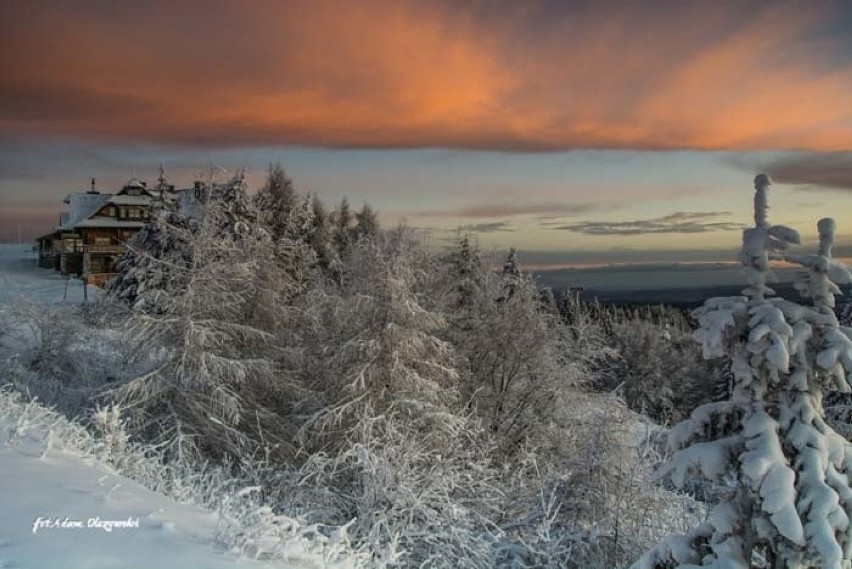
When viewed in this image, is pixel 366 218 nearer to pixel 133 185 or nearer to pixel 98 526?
pixel 133 185

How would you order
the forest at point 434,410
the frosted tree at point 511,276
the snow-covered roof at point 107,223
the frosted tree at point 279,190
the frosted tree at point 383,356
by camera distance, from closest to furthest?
the forest at point 434,410, the frosted tree at point 383,356, the frosted tree at point 511,276, the frosted tree at point 279,190, the snow-covered roof at point 107,223

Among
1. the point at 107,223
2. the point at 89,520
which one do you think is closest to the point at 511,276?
the point at 89,520

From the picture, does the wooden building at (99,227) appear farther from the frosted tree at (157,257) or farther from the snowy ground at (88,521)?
the snowy ground at (88,521)

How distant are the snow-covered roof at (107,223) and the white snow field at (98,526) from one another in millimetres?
52075

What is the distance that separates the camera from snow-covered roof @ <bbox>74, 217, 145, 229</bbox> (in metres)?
55.3

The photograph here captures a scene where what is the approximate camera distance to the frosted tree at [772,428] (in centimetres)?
582

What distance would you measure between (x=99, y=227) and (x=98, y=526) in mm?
56469

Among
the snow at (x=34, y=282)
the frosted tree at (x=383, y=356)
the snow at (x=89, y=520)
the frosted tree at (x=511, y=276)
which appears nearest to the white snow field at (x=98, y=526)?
the snow at (x=89, y=520)

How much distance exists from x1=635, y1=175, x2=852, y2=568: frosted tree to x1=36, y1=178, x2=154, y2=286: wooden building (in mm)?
54583

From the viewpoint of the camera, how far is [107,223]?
184 feet

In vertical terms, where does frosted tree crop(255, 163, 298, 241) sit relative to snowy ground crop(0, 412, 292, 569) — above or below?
above

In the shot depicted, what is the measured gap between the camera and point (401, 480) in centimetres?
1180

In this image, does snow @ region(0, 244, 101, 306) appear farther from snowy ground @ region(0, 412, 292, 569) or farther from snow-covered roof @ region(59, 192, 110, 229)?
snowy ground @ region(0, 412, 292, 569)

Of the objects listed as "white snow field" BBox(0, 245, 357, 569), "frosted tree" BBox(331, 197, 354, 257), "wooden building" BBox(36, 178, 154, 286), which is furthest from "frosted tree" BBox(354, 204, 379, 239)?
"white snow field" BBox(0, 245, 357, 569)
